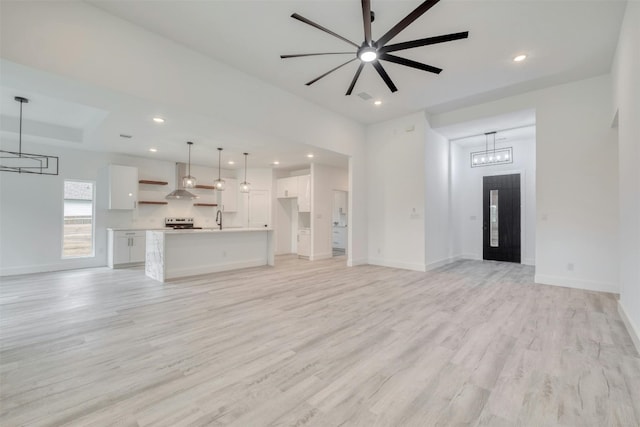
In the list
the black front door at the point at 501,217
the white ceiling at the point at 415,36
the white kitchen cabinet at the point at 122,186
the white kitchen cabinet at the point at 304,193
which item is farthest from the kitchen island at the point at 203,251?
the black front door at the point at 501,217

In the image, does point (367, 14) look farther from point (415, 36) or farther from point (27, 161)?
point (27, 161)

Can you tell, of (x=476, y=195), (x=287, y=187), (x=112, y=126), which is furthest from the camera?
(x=287, y=187)

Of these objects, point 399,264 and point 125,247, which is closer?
point 399,264

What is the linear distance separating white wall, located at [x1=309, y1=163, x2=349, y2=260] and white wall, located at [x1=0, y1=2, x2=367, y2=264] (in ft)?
8.23

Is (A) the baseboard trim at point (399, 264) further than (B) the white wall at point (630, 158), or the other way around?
(A) the baseboard trim at point (399, 264)

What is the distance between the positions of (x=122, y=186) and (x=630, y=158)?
9.39 meters

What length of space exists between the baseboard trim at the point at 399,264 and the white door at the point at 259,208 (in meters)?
3.94

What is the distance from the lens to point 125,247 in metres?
6.81

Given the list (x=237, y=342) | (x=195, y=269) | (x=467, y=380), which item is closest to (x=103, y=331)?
(x=237, y=342)

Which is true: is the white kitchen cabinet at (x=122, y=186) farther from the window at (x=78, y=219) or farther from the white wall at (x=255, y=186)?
the white wall at (x=255, y=186)

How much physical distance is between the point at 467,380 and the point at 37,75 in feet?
16.5

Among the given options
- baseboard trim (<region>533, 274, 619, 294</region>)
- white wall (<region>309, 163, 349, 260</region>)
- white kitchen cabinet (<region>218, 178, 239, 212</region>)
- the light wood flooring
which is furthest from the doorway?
baseboard trim (<region>533, 274, 619, 294</region>)

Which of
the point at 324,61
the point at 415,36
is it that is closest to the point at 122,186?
the point at 324,61

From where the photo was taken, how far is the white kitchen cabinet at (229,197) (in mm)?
8961
